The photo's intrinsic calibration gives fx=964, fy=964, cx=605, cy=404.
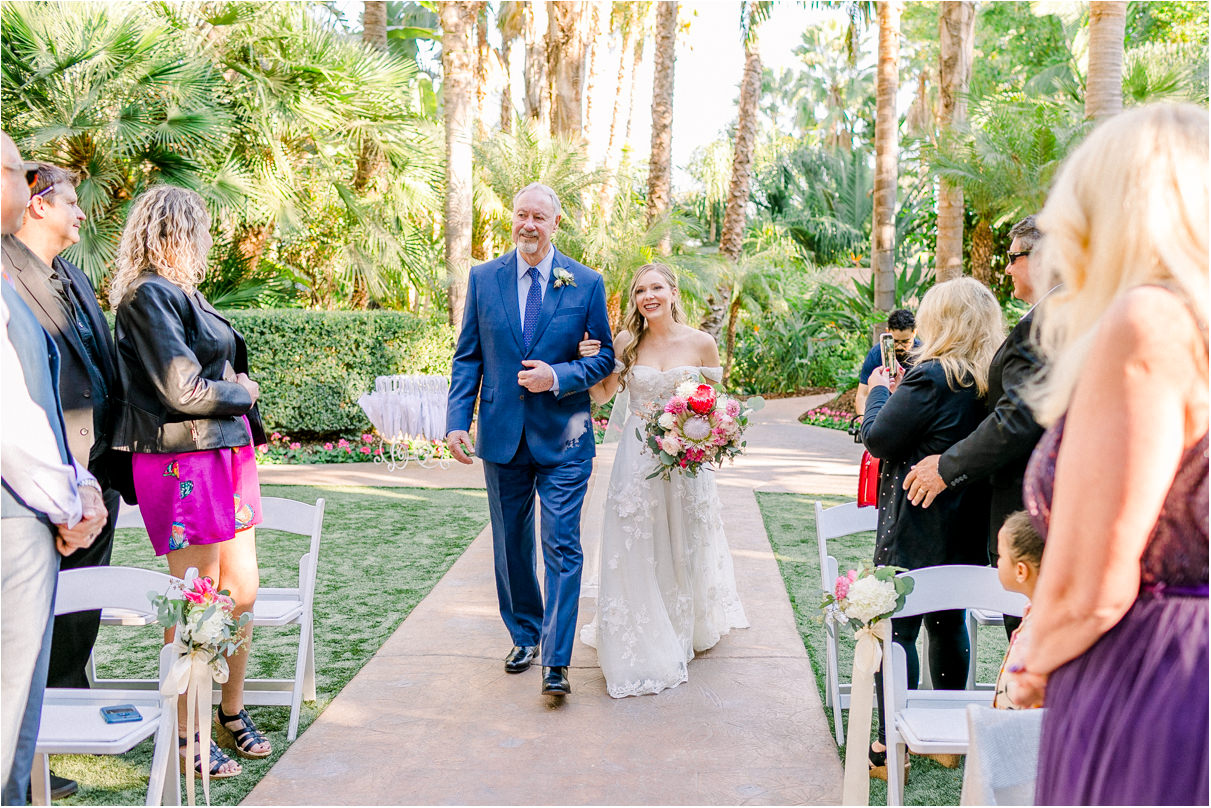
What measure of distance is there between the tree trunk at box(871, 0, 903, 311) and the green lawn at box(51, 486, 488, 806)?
8.28 m

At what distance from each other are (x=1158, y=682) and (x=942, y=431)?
2215mm

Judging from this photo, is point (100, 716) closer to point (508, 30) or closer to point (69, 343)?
point (69, 343)

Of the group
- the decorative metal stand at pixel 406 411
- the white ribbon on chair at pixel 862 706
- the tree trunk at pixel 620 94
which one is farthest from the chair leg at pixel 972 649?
the tree trunk at pixel 620 94

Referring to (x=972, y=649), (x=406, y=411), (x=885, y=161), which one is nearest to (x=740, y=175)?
(x=885, y=161)

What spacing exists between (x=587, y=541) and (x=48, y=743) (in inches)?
142

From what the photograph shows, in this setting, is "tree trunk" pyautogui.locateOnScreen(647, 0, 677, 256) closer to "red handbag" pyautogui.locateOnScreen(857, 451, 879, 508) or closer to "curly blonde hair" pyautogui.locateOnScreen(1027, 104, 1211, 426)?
"red handbag" pyautogui.locateOnScreen(857, 451, 879, 508)

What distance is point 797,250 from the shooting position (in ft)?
76.8

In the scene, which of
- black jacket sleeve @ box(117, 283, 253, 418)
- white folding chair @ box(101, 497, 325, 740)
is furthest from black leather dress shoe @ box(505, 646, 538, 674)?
black jacket sleeve @ box(117, 283, 253, 418)

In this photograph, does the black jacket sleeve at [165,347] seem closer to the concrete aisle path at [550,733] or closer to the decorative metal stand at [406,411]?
the concrete aisle path at [550,733]

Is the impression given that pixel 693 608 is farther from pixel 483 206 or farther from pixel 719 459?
pixel 483 206

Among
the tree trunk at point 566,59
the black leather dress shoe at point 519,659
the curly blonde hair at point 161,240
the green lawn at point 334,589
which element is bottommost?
the green lawn at point 334,589

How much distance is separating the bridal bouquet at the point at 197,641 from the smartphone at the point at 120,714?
14 cm

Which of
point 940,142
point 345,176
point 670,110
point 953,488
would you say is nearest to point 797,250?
point 670,110

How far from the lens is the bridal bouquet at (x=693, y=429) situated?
450 cm
